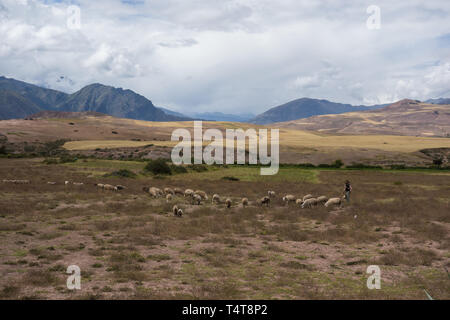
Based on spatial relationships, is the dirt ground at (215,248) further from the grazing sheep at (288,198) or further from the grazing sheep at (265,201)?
the grazing sheep at (288,198)

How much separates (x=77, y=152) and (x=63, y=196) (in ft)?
222

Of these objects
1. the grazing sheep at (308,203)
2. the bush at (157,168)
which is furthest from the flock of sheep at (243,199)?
the bush at (157,168)

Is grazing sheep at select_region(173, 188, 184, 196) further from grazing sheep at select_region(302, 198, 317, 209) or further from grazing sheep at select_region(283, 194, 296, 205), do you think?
grazing sheep at select_region(302, 198, 317, 209)

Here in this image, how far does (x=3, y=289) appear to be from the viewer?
32.4ft

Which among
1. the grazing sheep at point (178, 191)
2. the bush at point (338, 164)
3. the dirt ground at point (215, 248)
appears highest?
the bush at point (338, 164)

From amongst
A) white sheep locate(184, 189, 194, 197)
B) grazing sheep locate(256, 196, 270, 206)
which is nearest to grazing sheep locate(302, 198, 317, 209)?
grazing sheep locate(256, 196, 270, 206)

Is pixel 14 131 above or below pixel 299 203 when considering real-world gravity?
above

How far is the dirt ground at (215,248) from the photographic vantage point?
Result: 1068cm

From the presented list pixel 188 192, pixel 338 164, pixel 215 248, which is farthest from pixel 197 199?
pixel 338 164

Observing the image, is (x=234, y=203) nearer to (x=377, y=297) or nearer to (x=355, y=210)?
(x=355, y=210)

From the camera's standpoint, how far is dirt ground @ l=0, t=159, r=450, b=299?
10680 mm
